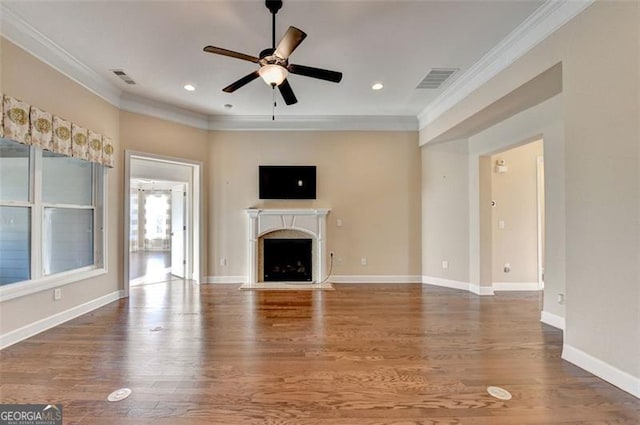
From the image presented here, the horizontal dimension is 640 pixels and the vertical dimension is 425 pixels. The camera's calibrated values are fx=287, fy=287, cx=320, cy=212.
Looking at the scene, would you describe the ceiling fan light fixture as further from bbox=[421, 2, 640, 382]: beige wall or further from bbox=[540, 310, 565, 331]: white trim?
bbox=[540, 310, 565, 331]: white trim

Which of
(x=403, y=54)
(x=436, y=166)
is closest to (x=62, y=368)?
(x=403, y=54)

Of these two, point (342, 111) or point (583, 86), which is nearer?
point (583, 86)

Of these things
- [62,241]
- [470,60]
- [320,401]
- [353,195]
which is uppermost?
[470,60]

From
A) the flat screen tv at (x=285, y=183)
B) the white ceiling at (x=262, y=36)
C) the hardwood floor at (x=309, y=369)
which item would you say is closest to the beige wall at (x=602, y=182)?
the hardwood floor at (x=309, y=369)

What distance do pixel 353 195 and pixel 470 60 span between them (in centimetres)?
277

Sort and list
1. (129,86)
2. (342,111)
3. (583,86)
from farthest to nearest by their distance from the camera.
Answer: (342,111) → (129,86) → (583,86)

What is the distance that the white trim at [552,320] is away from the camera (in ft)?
10.4

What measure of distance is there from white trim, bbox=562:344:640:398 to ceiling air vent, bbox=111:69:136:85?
562 centimetres

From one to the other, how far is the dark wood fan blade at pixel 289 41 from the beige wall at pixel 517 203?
12.7ft

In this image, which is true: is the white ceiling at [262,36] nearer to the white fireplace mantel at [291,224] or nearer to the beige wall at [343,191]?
the beige wall at [343,191]

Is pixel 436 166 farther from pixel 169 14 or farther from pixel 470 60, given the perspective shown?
pixel 169 14

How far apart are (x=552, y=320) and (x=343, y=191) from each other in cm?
350

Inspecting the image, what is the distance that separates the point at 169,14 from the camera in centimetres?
259

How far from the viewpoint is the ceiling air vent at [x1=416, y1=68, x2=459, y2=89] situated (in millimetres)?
3624
